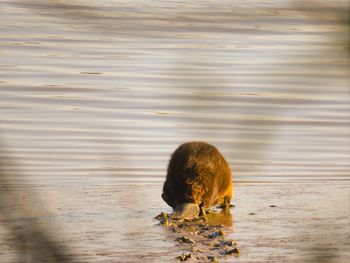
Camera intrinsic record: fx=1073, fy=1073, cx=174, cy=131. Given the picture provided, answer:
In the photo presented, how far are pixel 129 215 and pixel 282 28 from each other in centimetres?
47

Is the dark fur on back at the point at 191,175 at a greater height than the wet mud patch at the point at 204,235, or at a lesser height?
greater

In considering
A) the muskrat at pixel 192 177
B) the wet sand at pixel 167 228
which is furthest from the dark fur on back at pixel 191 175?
the wet sand at pixel 167 228

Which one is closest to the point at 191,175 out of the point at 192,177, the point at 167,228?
the point at 192,177

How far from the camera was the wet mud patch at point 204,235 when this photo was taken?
606 centimetres

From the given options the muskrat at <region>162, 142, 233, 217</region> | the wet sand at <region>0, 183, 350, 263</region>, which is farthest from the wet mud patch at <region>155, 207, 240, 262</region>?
the muskrat at <region>162, 142, 233, 217</region>

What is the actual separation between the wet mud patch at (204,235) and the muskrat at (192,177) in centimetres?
16

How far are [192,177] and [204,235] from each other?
0.77m

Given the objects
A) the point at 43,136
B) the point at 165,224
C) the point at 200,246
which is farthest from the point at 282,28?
the point at 43,136

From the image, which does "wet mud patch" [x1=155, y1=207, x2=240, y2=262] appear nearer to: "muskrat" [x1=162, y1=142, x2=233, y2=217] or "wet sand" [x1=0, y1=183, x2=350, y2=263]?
"wet sand" [x1=0, y1=183, x2=350, y2=263]

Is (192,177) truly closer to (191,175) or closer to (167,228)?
(191,175)

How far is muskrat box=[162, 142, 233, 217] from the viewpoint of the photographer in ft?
24.1

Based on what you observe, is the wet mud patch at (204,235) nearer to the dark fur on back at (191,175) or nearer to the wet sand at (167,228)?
the wet sand at (167,228)

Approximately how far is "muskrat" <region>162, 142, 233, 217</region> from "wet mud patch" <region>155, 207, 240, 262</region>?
0.53 feet

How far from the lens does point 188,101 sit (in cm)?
140
